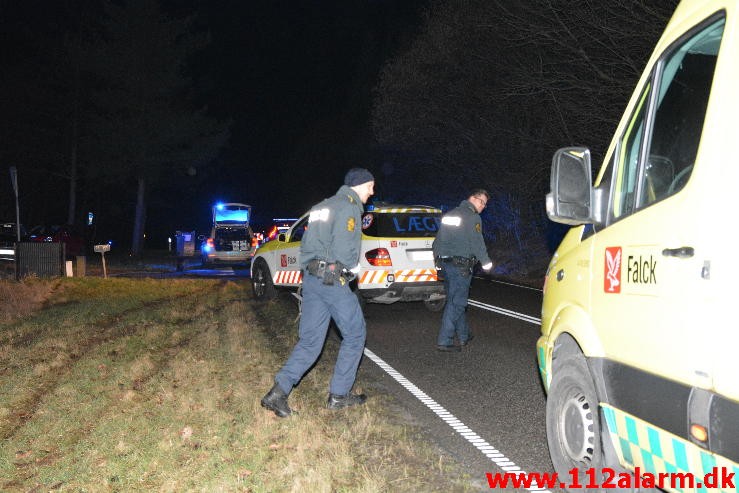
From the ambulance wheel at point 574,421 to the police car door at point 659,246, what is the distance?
322 millimetres

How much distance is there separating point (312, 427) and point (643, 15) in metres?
12.1

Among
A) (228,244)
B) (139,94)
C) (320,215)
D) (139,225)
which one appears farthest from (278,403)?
(139,94)

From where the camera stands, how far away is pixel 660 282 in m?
3.05

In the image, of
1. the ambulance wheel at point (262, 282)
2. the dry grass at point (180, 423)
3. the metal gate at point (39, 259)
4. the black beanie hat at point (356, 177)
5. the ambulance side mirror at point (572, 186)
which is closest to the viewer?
the ambulance side mirror at point (572, 186)

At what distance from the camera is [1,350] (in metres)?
8.84

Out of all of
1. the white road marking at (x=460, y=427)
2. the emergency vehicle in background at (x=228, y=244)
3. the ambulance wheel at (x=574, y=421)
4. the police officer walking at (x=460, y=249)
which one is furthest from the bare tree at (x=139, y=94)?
the ambulance wheel at (x=574, y=421)

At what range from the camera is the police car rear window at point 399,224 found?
35.5ft

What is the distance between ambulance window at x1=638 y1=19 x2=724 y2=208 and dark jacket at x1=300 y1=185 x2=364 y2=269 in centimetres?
289

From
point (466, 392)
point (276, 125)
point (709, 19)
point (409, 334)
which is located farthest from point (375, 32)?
point (709, 19)

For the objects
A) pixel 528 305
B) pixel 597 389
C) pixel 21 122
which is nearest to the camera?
pixel 597 389

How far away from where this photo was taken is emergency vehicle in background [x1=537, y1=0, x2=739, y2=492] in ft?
8.82

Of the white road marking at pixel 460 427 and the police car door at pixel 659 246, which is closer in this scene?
the police car door at pixel 659 246

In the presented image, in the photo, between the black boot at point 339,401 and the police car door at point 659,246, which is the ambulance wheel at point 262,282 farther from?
the police car door at point 659,246

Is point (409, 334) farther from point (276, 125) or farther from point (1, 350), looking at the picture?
point (276, 125)
